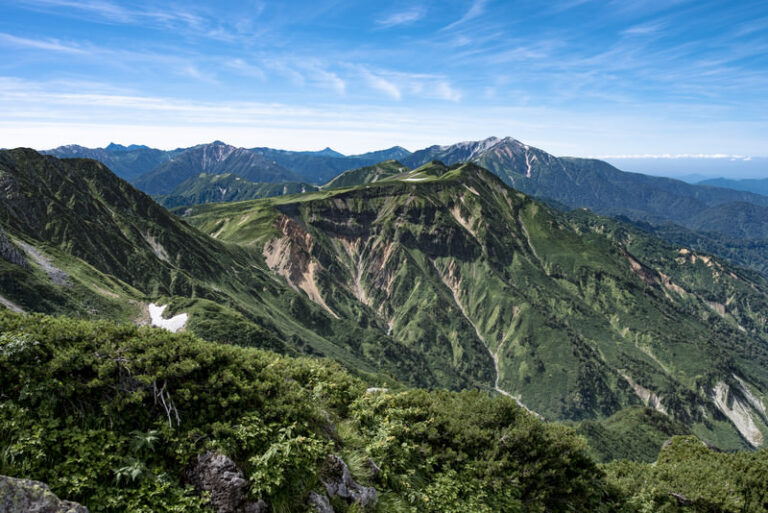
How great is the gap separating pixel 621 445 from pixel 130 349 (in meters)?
199

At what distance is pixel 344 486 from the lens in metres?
13.3

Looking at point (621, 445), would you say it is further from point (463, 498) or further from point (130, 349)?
point (130, 349)

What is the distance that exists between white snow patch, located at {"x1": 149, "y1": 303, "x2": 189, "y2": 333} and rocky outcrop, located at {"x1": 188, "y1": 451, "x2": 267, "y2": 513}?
114636 millimetres

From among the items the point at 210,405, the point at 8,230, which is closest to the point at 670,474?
the point at 210,405

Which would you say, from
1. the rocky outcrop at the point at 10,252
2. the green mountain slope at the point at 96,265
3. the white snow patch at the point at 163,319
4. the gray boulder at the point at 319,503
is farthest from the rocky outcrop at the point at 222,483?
the rocky outcrop at the point at 10,252

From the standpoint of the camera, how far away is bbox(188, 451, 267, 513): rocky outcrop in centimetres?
1102

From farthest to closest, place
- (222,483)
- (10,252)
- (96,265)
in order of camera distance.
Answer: (96,265) < (10,252) < (222,483)

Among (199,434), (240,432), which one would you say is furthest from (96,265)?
(240,432)

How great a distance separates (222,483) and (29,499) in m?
4.13

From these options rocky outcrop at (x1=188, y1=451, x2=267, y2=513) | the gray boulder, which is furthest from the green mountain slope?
the gray boulder

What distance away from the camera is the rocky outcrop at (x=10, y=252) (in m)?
104

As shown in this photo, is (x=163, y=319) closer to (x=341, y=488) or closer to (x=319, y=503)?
(x=341, y=488)

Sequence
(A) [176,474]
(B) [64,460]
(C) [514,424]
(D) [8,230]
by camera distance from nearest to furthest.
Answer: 1. (B) [64,460]
2. (A) [176,474]
3. (C) [514,424]
4. (D) [8,230]

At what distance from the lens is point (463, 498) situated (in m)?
16.9
